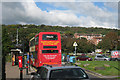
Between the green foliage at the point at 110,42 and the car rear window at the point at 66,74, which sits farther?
the green foliage at the point at 110,42

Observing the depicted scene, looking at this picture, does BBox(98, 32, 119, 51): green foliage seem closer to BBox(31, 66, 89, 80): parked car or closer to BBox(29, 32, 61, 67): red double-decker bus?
BBox(29, 32, 61, 67): red double-decker bus

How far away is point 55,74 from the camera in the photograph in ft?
Result: 20.3

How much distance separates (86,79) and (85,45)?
4364cm

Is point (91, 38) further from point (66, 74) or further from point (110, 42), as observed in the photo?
point (66, 74)

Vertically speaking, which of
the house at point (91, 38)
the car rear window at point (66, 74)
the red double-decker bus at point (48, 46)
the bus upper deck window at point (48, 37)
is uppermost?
the house at point (91, 38)

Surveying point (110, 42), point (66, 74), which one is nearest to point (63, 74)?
point (66, 74)

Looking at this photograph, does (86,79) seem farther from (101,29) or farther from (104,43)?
(101,29)

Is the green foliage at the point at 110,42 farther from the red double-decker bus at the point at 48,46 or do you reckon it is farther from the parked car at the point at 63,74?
the parked car at the point at 63,74

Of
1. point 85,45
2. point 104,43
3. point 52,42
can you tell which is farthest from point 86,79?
point 104,43

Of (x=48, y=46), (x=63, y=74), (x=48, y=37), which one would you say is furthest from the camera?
(x=48, y=46)

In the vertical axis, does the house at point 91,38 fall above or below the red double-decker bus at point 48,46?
above

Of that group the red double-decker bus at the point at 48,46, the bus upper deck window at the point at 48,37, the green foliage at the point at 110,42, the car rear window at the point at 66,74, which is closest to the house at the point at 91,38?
the green foliage at the point at 110,42

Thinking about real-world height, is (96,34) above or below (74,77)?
above

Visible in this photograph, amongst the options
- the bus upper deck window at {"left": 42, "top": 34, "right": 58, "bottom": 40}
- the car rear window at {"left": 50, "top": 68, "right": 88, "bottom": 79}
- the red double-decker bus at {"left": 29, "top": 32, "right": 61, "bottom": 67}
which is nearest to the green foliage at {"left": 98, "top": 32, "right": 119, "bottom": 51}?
the red double-decker bus at {"left": 29, "top": 32, "right": 61, "bottom": 67}
